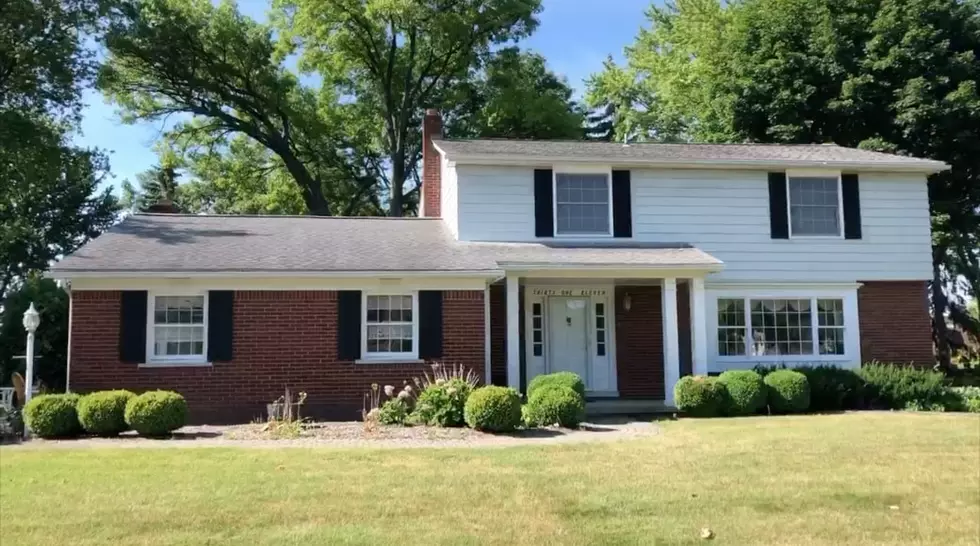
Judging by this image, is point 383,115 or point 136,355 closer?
point 136,355

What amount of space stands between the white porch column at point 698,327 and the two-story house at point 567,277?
5 cm

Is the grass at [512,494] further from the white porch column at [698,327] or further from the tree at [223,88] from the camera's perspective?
the tree at [223,88]

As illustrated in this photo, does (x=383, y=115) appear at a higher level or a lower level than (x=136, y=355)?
higher

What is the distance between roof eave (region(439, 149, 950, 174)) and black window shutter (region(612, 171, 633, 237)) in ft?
1.21

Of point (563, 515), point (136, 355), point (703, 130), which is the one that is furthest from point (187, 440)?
point (703, 130)

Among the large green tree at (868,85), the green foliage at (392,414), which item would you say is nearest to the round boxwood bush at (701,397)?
the green foliage at (392,414)

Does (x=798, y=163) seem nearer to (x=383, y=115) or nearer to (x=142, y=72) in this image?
(x=383, y=115)

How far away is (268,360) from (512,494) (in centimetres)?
829

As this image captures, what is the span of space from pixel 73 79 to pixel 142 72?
633 centimetres

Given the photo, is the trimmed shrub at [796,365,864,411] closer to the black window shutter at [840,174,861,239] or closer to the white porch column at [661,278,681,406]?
the white porch column at [661,278,681,406]

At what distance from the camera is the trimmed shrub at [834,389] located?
1562cm

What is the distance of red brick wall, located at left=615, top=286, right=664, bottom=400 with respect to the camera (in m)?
17.7

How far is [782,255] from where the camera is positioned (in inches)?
704

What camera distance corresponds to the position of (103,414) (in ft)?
40.1
